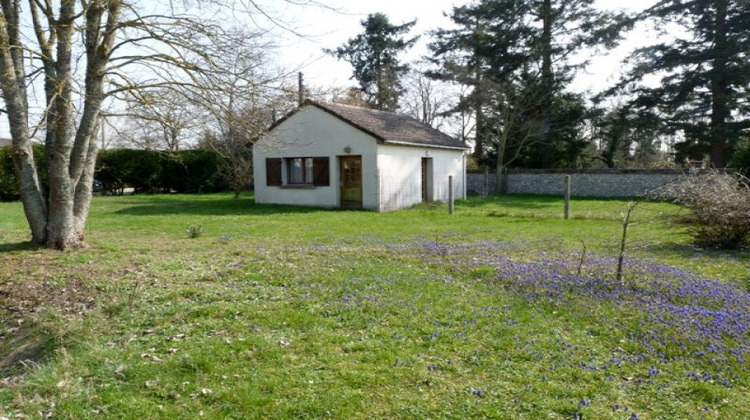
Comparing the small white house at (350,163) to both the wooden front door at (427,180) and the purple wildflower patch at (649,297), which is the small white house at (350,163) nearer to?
the wooden front door at (427,180)

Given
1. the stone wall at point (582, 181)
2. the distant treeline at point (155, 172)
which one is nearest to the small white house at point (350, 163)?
the distant treeline at point (155, 172)

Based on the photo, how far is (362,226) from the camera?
1347 centimetres

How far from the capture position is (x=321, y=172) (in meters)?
19.4

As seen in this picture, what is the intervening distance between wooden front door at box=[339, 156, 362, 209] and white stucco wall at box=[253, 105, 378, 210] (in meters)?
0.23

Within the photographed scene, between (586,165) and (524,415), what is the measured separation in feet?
96.3

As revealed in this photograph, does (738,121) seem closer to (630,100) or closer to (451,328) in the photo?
(630,100)

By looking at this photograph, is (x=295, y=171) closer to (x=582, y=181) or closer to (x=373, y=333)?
(x=582, y=181)

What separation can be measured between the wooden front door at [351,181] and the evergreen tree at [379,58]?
15965 millimetres

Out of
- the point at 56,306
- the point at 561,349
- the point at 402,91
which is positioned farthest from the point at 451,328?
the point at 402,91

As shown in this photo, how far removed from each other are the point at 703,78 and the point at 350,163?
738 inches

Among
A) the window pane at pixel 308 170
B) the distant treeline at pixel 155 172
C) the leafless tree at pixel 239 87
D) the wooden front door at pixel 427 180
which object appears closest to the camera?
the leafless tree at pixel 239 87

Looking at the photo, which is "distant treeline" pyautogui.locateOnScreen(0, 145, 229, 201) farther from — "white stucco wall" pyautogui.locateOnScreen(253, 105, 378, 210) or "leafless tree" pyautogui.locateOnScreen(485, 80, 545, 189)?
"leafless tree" pyautogui.locateOnScreen(485, 80, 545, 189)

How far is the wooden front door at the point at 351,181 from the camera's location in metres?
18.8

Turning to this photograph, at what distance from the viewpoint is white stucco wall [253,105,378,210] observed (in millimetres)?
18266
